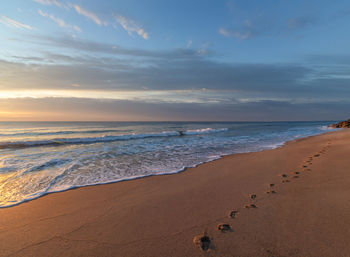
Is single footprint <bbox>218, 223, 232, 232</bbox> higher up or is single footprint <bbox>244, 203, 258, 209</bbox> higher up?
single footprint <bbox>244, 203, 258, 209</bbox>

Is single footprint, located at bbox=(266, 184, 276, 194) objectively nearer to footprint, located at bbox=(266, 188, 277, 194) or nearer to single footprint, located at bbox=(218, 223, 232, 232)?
footprint, located at bbox=(266, 188, 277, 194)

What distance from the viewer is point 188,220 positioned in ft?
9.70

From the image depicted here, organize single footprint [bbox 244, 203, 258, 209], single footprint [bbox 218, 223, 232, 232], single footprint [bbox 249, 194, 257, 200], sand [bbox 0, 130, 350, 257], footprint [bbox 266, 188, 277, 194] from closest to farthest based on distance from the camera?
1. sand [bbox 0, 130, 350, 257]
2. single footprint [bbox 218, 223, 232, 232]
3. single footprint [bbox 244, 203, 258, 209]
4. single footprint [bbox 249, 194, 257, 200]
5. footprint [bbox 266, 188, 277, 194]

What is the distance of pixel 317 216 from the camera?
2.86 metres

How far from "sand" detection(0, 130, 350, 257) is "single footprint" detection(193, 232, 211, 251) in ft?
0.05

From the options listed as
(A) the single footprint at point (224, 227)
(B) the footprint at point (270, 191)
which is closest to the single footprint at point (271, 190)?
(B) the footprint at point (270, 191)

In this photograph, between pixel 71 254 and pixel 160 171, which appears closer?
pixel 71 254

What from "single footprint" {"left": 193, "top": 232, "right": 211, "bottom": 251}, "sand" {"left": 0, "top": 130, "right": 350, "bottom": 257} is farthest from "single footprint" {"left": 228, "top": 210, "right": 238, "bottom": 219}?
"single footprint" {"left": 193, "top": 232, "right": 211, "bottom": 251}

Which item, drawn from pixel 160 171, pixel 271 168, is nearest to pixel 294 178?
pixel 271 168

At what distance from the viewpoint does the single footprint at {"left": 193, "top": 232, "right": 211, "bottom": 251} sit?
2313mm

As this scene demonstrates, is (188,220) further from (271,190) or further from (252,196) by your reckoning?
(271,190)

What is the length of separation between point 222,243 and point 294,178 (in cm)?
373

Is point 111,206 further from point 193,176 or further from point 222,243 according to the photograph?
point 193,176

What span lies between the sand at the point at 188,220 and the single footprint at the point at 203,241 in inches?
0.7
